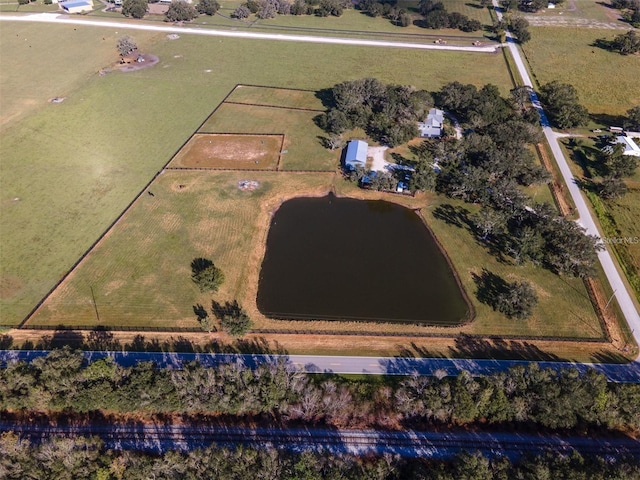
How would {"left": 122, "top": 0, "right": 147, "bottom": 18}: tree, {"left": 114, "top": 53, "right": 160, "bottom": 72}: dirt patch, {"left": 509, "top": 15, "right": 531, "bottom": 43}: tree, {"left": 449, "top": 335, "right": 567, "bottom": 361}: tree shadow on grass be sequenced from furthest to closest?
{"left": 122, "top": 0, "right": 147, "bottom": 18}: tree → {"left": 509, "top": 15, "right": 531, "bottom": 43}: tree → {"left": 114, "top": 53, "right": 160, "bottom": 72}: dirt patch → {"left": 449, "top": 335, "right": 567, "bottom": 361}: tree shadow on grass

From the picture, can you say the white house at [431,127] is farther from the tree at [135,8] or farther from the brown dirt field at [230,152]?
the tree at [135,8]

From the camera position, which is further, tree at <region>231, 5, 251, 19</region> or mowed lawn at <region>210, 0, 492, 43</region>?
tree at <region>231, 5, 251, 19</region>

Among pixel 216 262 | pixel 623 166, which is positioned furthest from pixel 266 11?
pixel 623 166

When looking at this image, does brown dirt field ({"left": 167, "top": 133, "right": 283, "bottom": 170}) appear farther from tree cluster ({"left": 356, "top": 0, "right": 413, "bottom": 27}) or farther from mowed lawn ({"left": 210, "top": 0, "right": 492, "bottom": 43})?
tree cluster ({"left": 356, "top": 0, "right": 413, "bottom": 27})

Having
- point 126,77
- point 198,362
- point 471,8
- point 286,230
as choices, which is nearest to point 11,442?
point 198,362

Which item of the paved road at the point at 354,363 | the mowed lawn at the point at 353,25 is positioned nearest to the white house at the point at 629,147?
the paved road at the point at 354,363

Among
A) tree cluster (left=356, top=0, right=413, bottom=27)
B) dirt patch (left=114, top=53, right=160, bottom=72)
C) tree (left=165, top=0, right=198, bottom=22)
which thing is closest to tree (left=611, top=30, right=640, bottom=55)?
tree cluster (left=356, top=0, right=413, bottom=27)

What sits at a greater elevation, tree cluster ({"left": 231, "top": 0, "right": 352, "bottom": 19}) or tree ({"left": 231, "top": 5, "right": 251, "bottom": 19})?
tree cluster ({"left": 231, "top": 0, "right": 352, "bottom": 19})

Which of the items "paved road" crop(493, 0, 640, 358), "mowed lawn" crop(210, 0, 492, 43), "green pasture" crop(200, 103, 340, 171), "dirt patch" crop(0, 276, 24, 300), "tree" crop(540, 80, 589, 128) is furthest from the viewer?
"mowed lawn" crop(210, 0, 492, 43)

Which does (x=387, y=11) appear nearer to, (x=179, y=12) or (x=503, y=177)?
(x=179, y=12)
